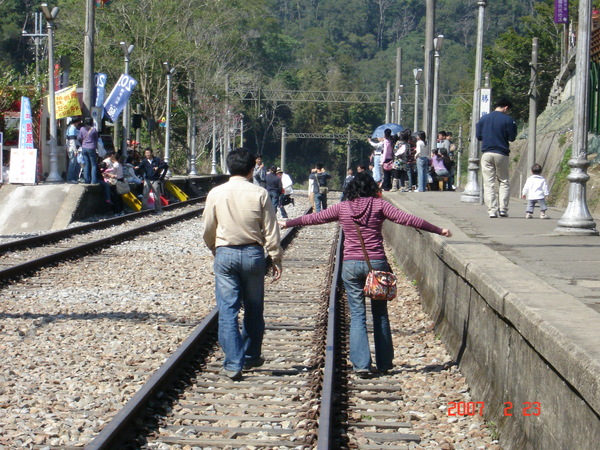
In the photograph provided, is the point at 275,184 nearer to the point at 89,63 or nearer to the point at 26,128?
the point at 26,128

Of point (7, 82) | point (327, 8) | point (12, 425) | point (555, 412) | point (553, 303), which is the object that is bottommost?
point (12, 425)

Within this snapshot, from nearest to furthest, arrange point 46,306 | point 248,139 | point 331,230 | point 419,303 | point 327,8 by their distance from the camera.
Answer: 1. point 46,306
2. point 419,303
3. point 331,230
4. point 248,139
5. point 327,8

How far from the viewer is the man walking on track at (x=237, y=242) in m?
7.81

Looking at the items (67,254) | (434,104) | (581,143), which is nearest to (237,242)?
→ (581,143)

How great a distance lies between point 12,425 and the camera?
6602 mm

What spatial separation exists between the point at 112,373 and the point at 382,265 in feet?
7.85

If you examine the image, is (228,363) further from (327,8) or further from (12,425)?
(327,8)

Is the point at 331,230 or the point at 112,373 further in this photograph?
the point at 331,230

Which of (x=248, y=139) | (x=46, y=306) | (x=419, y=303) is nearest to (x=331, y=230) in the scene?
(x=419, y=303)

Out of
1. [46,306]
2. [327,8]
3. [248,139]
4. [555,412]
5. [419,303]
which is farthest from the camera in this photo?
[327,8]

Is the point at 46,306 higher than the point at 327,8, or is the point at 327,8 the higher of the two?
the point at 327,8

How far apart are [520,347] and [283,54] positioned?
382 feet

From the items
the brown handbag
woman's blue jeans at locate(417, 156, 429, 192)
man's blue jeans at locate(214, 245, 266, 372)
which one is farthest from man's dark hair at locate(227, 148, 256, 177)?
woman's blue jeans at locate(417, 156, 429, 192)

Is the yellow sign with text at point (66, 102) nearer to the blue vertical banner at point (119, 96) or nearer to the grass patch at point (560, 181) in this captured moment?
the blue vertical banner at point (119, 96)
